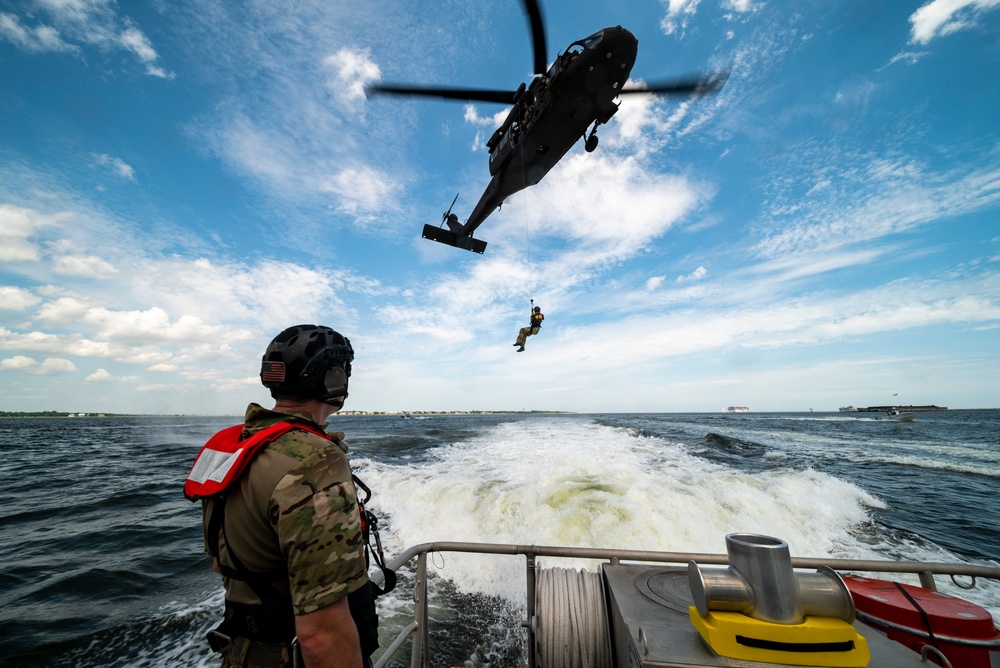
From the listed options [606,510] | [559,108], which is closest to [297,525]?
[606,510]

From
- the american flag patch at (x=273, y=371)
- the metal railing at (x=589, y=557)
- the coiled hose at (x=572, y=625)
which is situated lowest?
the coiled hose at (x=572, y=625)

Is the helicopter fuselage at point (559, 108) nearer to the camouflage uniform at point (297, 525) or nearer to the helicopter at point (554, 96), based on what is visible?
the helicopter at point (554, 96)

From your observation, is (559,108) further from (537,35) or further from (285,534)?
(285,534)

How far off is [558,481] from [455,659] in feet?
21.1

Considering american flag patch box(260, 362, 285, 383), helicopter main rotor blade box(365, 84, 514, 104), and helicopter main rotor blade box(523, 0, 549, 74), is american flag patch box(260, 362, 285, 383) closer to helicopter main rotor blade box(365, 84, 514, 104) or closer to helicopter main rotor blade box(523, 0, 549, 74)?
helicopter main rotor blade box(523, 0, 549, 74)

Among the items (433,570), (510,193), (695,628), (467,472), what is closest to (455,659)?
(433,570)

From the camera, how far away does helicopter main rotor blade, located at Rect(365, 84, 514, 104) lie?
30.0ft

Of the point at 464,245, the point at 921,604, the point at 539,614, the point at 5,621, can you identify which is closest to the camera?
the point at 921,604

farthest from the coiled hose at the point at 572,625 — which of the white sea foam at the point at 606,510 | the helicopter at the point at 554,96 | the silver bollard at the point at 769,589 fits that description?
the helicopter at the point at 554,96

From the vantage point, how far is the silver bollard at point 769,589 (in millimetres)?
1630

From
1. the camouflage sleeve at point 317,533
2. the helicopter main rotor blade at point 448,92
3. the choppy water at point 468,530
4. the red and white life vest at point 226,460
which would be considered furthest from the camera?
the helicopter main rotor blade at point 448,92

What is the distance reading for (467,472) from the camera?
45.2 feet

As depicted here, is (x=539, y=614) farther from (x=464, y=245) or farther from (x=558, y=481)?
(x=464, y=245)

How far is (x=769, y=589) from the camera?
1635 millimetres
